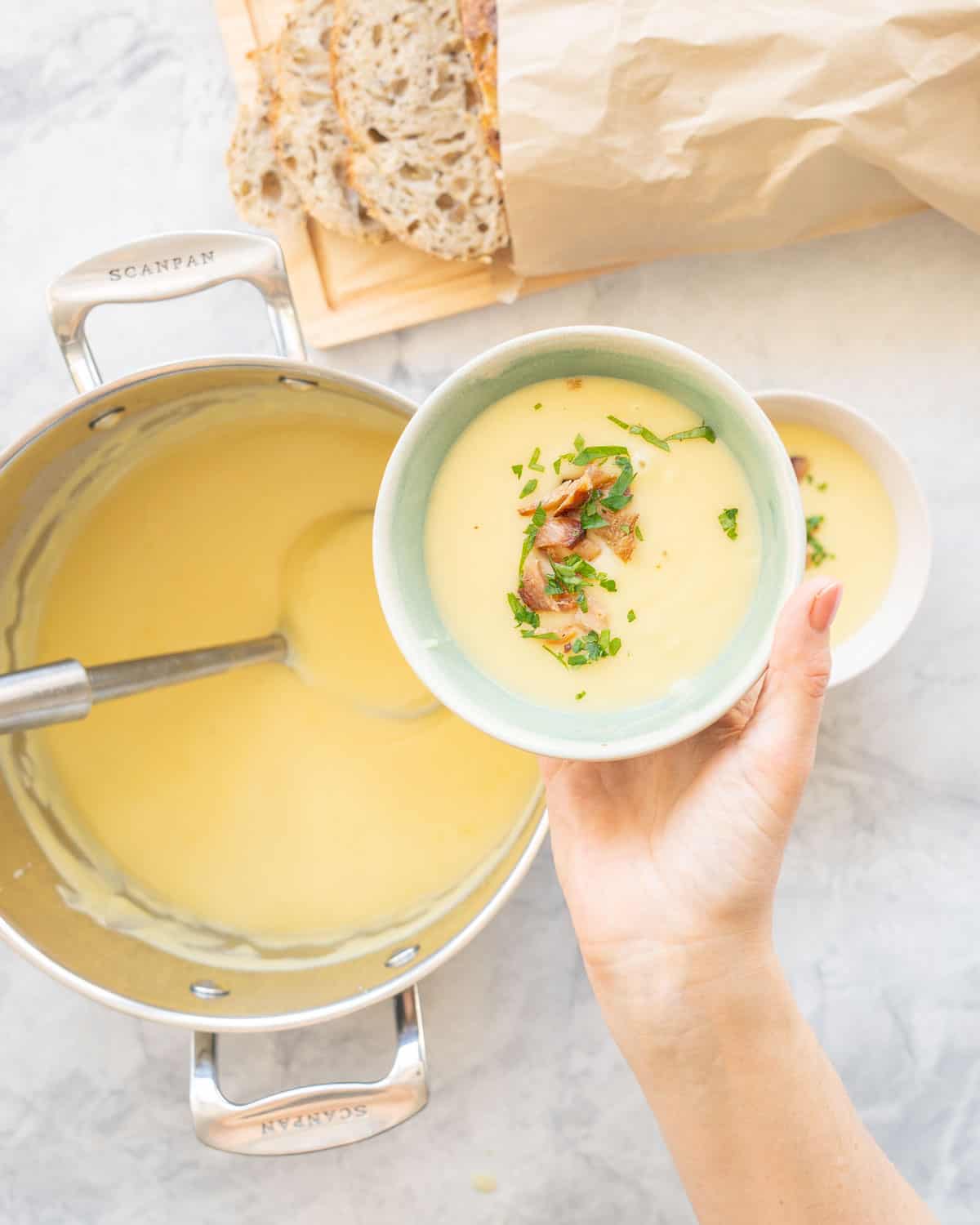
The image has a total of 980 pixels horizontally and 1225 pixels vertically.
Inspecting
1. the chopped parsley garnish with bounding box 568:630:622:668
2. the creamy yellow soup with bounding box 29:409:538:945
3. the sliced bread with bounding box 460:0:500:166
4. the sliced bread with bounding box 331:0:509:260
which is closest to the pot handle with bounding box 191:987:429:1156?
the creamy yellow soup with bounding box 29:409:538:945

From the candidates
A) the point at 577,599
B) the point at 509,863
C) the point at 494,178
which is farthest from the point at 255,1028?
the point at 494,178

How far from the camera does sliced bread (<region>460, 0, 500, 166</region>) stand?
1.23 m

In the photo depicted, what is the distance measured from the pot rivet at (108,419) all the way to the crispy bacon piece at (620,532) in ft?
1.67

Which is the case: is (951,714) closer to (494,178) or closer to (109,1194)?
(494,178)

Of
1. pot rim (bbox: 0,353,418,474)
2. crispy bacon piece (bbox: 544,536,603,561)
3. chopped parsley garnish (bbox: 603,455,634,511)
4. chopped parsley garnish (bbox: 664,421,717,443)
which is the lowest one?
crispy bacon piece (bbox: 544,536,603,561)

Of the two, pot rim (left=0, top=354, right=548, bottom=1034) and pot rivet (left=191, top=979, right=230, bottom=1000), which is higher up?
pot rim (left=0, top=354, right=548, bottom=1034)

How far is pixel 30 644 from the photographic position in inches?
47.3

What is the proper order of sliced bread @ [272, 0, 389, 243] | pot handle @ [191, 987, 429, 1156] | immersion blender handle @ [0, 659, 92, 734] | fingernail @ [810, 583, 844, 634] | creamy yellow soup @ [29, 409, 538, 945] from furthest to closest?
sliced bread @ [272, 0, 389, 243] → creamy yellow soup @ [29, 409, 538, 945] → pot handle @ [191, 987, 429, 1156] → immersion blender handle @ [0, 659, 92, 734] → fingernail @ [810, 583, 844, 634]

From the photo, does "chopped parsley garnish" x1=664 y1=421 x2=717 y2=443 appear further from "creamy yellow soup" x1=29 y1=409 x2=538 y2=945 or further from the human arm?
"creamy yellow soup" x1=29 y1=409 x2=538 y2=945

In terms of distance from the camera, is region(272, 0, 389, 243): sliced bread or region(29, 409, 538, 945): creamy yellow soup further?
region(272, 0, 389, 243): sliced bread

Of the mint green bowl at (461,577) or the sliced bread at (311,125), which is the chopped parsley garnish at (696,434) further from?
the sliced bread at (311,125)

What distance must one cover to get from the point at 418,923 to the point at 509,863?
0.15m

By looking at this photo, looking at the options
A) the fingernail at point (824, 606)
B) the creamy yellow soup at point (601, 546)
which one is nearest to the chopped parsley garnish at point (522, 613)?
the creamy yellow soup at point (601, 546)

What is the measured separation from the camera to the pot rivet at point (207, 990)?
45.1 inches
